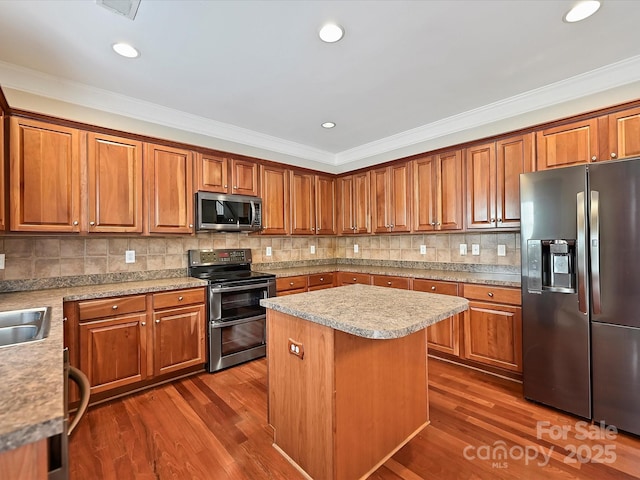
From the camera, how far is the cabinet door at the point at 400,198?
3734 millimetres

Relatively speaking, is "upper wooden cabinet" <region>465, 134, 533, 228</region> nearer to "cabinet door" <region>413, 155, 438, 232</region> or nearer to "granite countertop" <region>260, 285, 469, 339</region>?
"cabinet door" <region>413, 155, 438, 232</region>

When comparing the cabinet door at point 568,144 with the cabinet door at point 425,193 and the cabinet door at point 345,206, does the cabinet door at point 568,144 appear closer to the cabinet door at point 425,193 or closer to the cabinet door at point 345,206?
the cabinet door at point 425,193

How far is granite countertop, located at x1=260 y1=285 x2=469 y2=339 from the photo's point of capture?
1276 millimetres

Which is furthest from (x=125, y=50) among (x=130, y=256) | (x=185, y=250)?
(x=185, y=250)

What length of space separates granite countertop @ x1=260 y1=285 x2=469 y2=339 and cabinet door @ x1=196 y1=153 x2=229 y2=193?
1.97 meters

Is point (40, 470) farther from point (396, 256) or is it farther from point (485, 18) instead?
point (396, 256)

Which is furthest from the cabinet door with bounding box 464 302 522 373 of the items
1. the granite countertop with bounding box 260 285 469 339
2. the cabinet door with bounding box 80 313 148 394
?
the cabinet door with bounding box 80 313 148 394

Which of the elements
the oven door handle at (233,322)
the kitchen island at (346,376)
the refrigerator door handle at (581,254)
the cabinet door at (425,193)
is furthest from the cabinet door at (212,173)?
the refrigerator door handle at (581,254)

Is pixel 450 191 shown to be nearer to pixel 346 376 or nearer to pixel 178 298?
pixel 346 376

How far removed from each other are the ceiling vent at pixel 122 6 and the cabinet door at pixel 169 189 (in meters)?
1.29

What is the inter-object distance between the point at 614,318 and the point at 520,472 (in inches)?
47.4

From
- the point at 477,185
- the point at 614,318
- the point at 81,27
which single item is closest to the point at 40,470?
the point at 81,27

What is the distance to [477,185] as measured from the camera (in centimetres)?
313

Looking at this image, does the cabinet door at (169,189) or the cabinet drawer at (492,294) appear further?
the cabinet door at (169,189)
